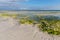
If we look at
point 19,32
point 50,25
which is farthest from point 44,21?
point 19,32

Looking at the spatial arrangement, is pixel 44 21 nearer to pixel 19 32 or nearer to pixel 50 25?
pixel 50 25

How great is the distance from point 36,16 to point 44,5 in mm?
170

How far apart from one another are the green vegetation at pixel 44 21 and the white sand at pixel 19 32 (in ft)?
0.19

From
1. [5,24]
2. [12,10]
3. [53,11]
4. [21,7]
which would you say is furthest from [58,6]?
[5,24]

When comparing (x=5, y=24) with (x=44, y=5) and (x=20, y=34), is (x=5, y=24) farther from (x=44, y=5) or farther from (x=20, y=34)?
(x=44, y=5)

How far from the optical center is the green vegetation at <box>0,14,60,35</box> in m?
1.59

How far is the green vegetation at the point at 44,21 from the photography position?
1.59m

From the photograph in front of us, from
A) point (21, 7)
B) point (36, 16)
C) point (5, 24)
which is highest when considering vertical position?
point (21, 7)

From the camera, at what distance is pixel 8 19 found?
1.72 metres

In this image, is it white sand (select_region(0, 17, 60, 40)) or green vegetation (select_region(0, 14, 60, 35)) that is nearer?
white sand (select_region(0, 17, 60, 40))

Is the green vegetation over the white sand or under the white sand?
over

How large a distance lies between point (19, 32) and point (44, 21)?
13.4 inches

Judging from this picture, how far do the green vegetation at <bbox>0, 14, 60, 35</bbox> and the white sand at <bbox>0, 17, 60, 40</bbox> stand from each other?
59 millimetres

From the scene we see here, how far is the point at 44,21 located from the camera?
1.65 meters
